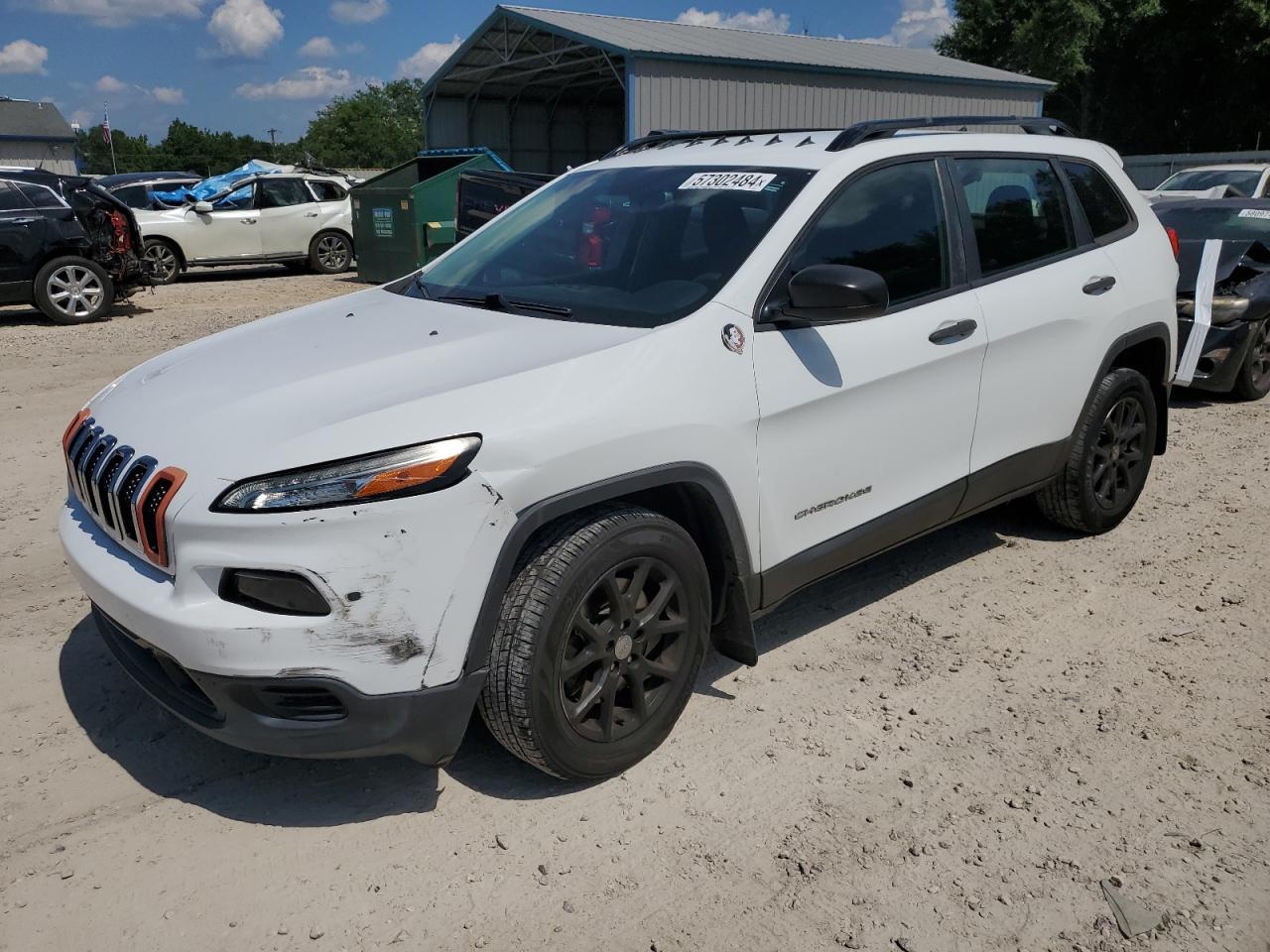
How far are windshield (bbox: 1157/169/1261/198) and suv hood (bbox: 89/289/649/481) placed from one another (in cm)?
1526

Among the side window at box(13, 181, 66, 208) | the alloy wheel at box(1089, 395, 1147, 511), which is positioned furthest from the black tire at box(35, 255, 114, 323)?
the alloy wheel at box(1089, 395, 1147, 511)

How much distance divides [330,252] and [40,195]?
596 cm

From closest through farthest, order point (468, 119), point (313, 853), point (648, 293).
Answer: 1. point (313, 853)
2. point (648, 293)
3. point (468, 119)

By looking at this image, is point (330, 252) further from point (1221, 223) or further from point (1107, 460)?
point (1107, 460)

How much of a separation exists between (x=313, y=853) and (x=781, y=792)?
1308 millimetres

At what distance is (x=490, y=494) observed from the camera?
8.36 ft

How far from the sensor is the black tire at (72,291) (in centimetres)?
1180

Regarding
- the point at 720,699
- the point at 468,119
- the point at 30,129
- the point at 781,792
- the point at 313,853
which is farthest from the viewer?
the point at 30,129

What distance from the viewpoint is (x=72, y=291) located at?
12.0m

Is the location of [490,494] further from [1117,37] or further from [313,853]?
[1117,37]

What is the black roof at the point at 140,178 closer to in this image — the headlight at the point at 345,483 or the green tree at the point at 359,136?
the headlight at the point at 345,483

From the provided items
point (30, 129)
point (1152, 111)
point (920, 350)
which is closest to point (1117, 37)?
point (1152, 111)

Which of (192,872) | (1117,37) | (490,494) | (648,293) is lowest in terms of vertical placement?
(192,872)

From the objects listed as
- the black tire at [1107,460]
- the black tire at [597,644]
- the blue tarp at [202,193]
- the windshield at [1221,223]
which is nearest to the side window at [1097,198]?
the black tire at [1107,460]
